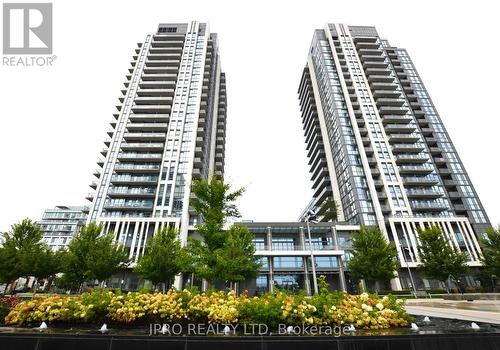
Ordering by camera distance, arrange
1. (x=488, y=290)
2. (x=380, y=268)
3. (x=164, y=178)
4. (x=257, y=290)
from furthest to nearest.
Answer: (x=164, y=178), (x=257, y=290), (x=488, y=290), (x=380, y=268)

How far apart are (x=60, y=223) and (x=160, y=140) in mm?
97451

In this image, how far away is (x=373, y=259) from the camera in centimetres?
3625

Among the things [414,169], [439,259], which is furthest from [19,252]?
[414,169]

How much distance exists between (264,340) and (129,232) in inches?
2074

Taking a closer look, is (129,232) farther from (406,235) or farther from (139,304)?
(406,235)

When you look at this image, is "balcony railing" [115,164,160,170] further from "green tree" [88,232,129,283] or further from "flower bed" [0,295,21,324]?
"flower bed" [0,295,21,324]

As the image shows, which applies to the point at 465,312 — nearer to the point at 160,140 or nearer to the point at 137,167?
the point at 137,167

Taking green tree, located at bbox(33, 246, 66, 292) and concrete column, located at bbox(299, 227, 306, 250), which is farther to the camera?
concrete column, located at bbox(299, 227, 306, 250)

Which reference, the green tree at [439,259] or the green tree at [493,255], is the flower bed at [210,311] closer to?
the green tree at [439,259]

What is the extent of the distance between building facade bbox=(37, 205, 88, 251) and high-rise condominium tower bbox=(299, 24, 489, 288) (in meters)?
111

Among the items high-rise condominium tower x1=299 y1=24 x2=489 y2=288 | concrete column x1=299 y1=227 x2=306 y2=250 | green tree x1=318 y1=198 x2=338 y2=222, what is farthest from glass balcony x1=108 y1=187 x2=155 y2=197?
high-rise condominium tower x1=299 y1=24 x2=489 y2=288

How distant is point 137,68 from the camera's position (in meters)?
75.6

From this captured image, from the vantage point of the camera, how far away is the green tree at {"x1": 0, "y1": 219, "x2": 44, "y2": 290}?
1314 inches

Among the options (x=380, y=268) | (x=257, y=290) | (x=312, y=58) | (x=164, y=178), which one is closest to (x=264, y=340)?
(x=380, y=268)
